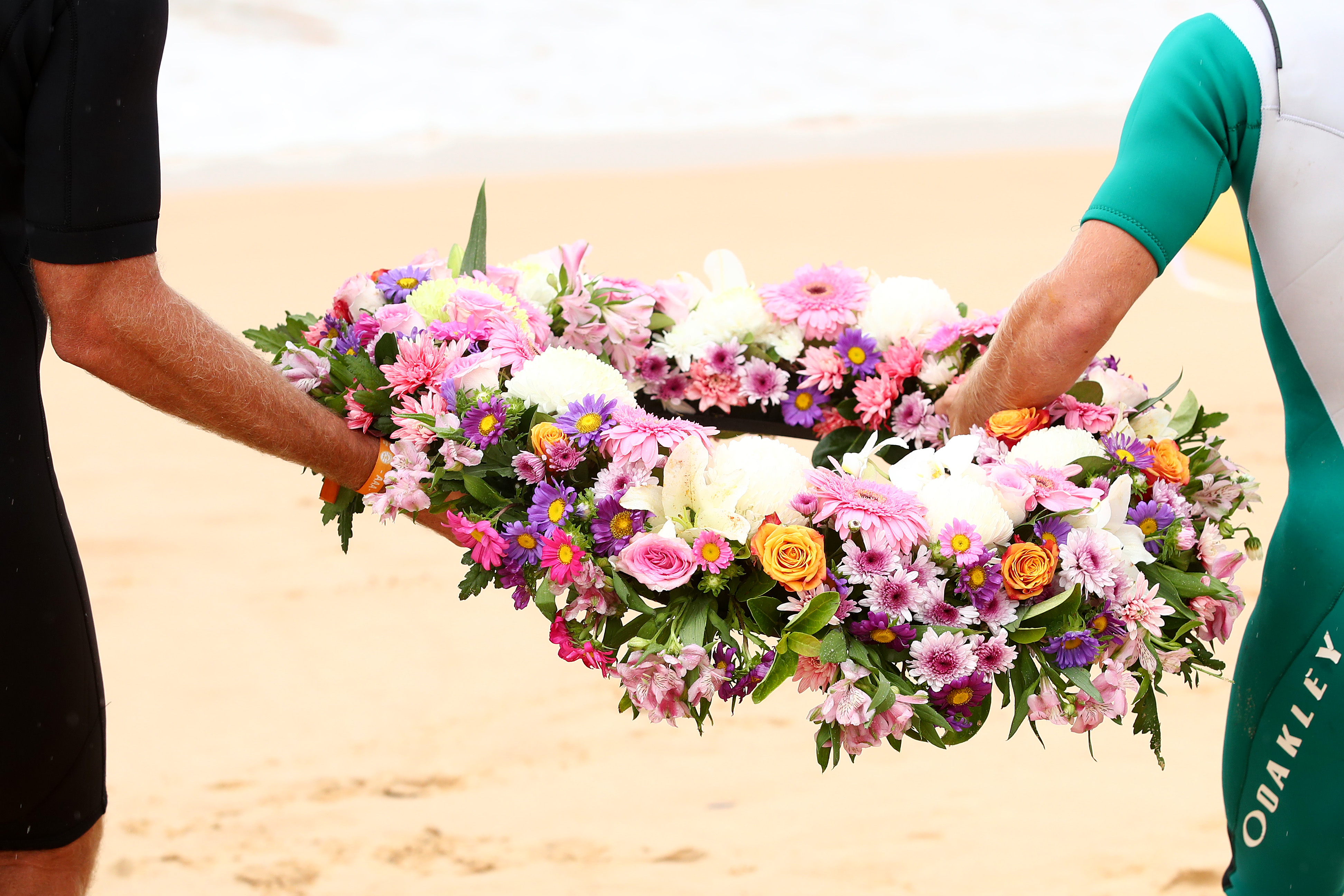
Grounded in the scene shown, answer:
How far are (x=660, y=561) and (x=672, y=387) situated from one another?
846 millimetres

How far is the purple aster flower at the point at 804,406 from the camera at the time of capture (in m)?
2.60

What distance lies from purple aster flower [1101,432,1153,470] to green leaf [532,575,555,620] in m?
0.96

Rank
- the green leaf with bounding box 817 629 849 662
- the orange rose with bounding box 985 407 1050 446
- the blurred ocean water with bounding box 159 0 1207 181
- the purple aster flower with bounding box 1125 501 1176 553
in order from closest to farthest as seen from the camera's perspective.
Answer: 1. the green leaf with bounding box 817 629 849 662
2. the purple aster flower with bounding box 1125 501 1176 553
3. the orange rose with bounding box 985 407 1050 446
4. the blurred ocean water with bounding box 159 0 1207 181

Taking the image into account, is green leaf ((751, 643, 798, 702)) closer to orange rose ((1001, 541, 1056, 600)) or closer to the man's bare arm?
orange rose ((1001, 541, 1056, 600))

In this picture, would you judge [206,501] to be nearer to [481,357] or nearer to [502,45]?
[481,357]

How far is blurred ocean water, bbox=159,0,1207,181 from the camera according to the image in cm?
1373

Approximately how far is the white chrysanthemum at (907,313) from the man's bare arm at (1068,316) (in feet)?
1.27

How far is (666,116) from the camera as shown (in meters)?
14.6

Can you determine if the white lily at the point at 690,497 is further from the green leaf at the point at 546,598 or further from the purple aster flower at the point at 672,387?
the purple aster flower at the point at 672,387

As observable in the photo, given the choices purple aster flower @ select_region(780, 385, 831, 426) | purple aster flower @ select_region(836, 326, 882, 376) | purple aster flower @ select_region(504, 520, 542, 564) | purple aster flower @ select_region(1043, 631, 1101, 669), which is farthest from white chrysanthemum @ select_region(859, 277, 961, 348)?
purple aster flower @ select_region(504, 520, 542, 564)

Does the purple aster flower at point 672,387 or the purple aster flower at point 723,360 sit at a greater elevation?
the purple aster flower at point 723,360

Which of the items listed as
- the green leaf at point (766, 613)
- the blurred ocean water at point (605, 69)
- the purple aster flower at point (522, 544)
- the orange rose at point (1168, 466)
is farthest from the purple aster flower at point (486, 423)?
the blurred ocean water at point (605, 69)

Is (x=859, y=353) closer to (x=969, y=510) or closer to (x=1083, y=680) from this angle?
(x=969, y=510)

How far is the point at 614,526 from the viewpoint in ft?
6.36
